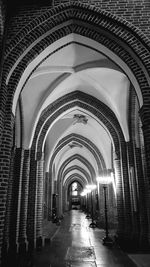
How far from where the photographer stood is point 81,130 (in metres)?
15.0

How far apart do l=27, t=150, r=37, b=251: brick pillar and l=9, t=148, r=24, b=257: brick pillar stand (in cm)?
79

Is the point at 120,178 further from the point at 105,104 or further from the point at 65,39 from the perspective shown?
the point at 65,39

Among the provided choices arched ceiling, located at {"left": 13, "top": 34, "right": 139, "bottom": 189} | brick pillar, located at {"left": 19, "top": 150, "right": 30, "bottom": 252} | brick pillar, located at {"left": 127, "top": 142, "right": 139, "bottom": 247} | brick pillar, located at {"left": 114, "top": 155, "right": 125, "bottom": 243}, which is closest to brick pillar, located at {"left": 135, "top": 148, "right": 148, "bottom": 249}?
brick pillar, located at {"left": 127, "top": 142, "right": 139, "bottom": 247}

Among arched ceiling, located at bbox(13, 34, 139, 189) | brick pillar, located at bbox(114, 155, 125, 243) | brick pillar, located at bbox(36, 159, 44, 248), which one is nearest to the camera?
arched ceiling, located at bbox(13, 34, 139, 189)

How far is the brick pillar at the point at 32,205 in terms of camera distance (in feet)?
26.0

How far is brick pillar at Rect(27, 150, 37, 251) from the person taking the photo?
7922 mm

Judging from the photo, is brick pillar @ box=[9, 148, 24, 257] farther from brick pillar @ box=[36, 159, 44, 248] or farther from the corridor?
brick pillar @ box=[36, 159, 44, 248]

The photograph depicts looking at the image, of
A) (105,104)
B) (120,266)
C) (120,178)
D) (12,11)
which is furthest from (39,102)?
(120,266)

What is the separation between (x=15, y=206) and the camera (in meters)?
7.41

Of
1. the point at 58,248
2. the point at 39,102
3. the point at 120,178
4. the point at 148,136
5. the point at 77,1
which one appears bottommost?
A: the point at 58,248

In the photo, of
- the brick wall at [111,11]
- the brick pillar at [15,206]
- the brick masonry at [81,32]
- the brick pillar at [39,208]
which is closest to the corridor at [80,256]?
the brick pillar at [39,208]

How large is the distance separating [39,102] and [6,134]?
14.3 ft

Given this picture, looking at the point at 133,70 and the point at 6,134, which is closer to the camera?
the point at 6,134

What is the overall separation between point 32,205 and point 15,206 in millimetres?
997
